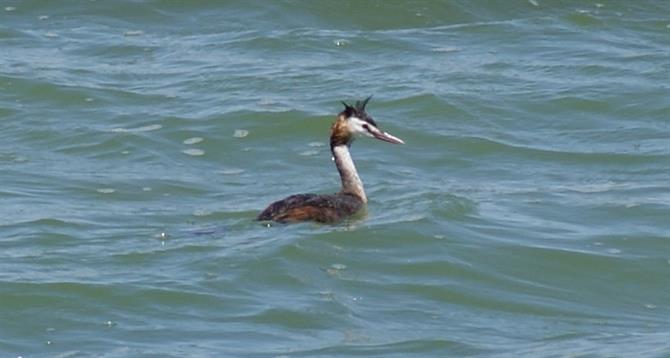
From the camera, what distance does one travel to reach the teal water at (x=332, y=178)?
37.1 ft

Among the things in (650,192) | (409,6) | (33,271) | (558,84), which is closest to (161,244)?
(33,271)

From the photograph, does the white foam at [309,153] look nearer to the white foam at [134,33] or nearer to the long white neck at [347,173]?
the long white neck at [347,173]

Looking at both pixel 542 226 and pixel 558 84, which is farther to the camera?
pixel 558 84

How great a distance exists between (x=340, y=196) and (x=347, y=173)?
29 centimetres

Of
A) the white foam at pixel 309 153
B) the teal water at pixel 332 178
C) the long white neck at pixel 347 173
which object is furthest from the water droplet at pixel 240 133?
the long white neck at pixel 347 173

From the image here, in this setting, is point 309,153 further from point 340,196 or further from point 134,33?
point 134,33

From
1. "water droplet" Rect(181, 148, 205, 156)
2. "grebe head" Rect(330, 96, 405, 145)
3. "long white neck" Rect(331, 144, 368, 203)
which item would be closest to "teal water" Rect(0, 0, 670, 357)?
"water droplet" Rect(181, 148, 205, 156)

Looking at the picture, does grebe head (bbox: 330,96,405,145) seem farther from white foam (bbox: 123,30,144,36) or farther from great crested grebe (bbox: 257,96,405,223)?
white foam (bbox: 123,30,144,36)

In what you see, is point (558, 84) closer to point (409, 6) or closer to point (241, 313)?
point (409, 6)

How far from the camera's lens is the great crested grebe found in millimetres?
13156

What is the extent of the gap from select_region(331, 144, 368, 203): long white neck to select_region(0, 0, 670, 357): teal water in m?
0.29

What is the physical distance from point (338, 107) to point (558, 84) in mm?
2207

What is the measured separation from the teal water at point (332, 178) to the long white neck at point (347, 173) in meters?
0.29

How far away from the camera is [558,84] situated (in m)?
18.1
